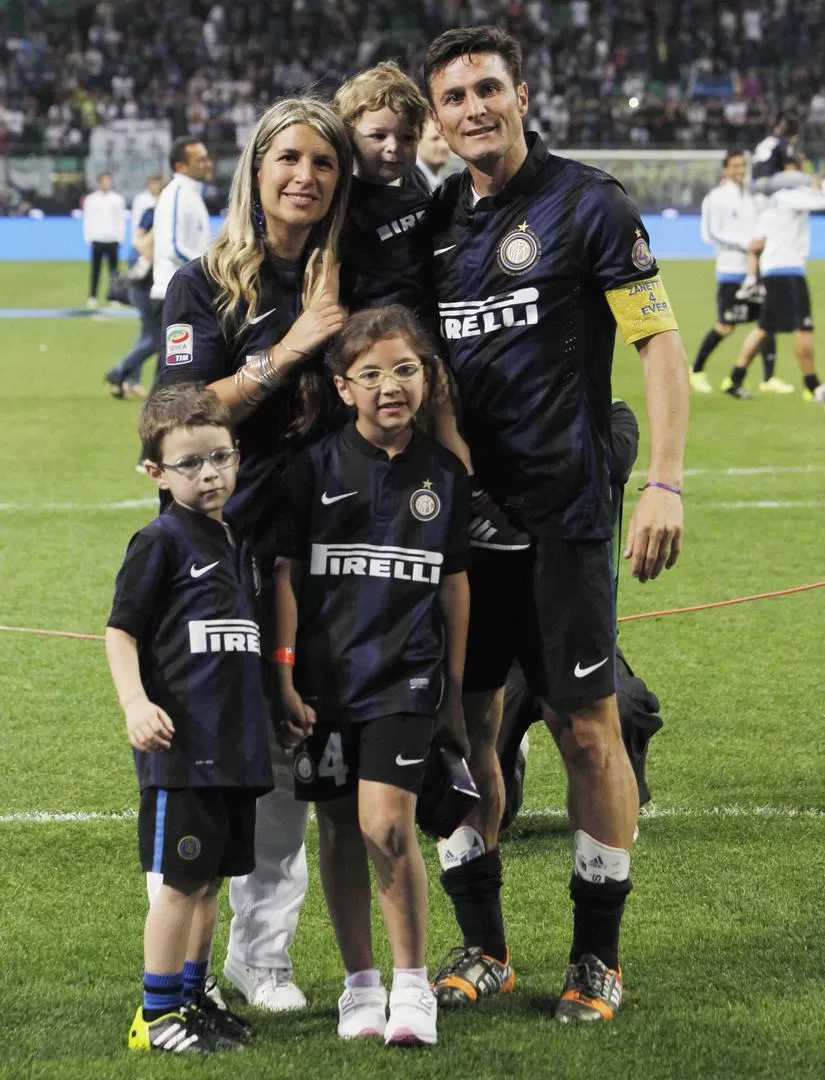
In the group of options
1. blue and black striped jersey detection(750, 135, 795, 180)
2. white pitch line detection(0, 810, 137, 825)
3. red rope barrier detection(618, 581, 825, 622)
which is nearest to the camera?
white pitch line detection(0, 810, 137, 825)

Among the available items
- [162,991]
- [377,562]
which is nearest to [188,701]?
[377,562]

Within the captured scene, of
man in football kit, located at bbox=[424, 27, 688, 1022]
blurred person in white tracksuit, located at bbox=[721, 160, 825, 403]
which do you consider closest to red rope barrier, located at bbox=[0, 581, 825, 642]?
man in football kit, located at bbox=[424, 27, 688, 1022]

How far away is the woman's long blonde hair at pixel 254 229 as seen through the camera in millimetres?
3457

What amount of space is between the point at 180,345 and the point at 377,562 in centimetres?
65

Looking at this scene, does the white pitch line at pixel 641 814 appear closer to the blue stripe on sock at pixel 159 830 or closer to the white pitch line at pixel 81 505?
the blue stripe on sock at pixel 159 830

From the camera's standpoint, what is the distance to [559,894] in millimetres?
4340

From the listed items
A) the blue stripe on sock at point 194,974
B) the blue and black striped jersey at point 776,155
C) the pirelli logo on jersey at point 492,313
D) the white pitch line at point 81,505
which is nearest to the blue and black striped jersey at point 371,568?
the pirelli logo on jersey at point 492,313

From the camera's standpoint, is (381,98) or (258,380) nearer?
(258,380)

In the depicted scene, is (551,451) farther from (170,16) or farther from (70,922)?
(170,16)

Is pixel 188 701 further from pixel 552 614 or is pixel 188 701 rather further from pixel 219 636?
pixel 552 614

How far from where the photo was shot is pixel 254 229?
3.50 metres

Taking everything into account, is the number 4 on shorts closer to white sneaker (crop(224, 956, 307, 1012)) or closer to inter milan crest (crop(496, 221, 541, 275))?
white sneaker (crop(224, 956, 307, 1012))

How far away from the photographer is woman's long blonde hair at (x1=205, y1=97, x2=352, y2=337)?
3.46 meters

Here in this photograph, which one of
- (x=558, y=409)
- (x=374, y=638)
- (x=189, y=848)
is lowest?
(x=189, y=848)
